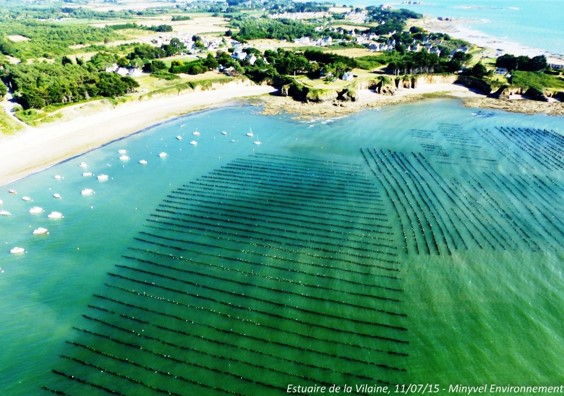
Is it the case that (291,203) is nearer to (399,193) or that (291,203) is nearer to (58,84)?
(399,193)

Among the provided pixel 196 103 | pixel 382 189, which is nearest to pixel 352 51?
pixel 196 103

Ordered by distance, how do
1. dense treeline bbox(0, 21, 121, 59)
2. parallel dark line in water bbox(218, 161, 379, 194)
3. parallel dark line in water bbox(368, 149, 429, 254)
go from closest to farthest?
parallel dark line in water bbox(368, 149, 429, 254) < parallel dark line in water bbox(218, 161, 379, 194) < dense treeline bbox(0, 21, 121, 59)

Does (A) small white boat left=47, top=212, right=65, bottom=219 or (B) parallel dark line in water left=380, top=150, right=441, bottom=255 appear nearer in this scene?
(B) parallel dark line in water left=380, top=150, right=441, bottom=255

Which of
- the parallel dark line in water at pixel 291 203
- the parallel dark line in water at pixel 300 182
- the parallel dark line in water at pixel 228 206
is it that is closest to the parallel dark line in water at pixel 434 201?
the parallel dark line in water at pixel 291 203

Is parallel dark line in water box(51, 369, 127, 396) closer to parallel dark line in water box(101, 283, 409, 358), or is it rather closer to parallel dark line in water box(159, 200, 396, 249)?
parallel dark line in water box(101, 283, 409, 358)

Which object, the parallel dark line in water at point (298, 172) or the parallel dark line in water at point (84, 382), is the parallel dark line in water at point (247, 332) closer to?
the parallel dark line in water at point (84, 382)

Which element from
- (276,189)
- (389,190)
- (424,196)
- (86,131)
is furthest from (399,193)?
(86,131)

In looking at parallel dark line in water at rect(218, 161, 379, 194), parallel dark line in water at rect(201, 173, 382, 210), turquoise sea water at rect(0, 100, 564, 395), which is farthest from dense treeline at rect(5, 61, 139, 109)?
parallel dark line in water at rect(201, 173, 382, 210)
